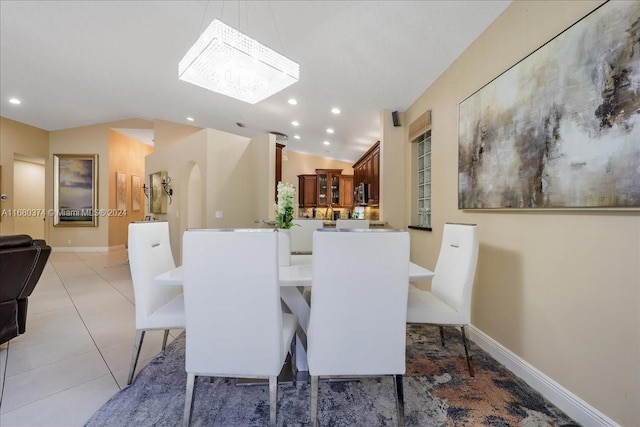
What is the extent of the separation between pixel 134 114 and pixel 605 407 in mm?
8600

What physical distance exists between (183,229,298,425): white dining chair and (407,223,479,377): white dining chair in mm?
909

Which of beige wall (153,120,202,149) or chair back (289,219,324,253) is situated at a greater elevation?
beige wall (153,120,202,149)

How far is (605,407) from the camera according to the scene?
133 cm

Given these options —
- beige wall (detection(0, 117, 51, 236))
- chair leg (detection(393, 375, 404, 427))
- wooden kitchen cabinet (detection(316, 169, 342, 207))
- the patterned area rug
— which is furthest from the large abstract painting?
beige wall (detection(0, 117, 51, 236))

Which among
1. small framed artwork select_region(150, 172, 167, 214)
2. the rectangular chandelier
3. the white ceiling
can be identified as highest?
the white ceiling

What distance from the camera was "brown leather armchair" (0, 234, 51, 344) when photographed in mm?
1984

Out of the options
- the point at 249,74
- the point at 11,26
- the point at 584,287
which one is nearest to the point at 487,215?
the point at 584,287

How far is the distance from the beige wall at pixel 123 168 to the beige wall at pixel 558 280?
875 cm

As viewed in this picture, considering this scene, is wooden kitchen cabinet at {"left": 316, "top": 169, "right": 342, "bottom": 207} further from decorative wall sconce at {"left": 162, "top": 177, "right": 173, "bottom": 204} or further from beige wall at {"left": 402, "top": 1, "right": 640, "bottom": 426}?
beige wall at {"left": 402, "top": 1, "right": 640, "bottom": 426}

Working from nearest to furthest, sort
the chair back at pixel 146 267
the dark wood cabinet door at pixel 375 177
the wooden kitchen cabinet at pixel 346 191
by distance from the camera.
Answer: the chair back at pixel 146 267 < the dark wood cabinet door at pixel 375 177 < the wooden kitchen cabinet at pixel 346 191

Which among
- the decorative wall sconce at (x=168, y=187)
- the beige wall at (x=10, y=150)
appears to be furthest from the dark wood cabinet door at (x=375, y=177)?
the beige wall at (x=10, y=150)

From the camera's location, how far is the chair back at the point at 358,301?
1.25 meters

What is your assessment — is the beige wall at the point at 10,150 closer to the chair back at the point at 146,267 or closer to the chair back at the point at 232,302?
the chair back at the point at 146,267

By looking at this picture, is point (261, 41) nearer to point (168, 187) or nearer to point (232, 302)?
point (232, 302)
